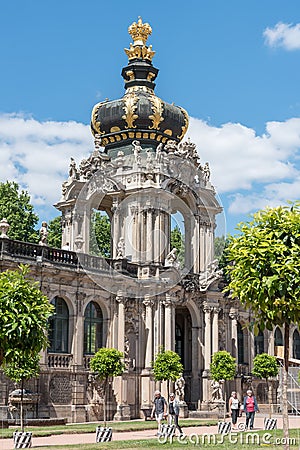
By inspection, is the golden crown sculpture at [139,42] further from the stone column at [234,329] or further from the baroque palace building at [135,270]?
the stone column at [234,329]

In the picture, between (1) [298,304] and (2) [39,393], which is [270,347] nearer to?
(2) [39,393]

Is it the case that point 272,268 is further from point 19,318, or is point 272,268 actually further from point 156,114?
point 156,114

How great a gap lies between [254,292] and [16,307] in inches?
250

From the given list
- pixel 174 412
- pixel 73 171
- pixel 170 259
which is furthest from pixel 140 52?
pixel 174 412

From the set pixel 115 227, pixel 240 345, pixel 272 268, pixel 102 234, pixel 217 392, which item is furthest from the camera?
pixel 102 234

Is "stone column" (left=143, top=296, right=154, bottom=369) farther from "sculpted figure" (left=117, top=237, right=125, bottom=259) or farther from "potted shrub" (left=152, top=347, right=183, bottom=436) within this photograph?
"sculpted figure" (left=117, top=237, right=125, bottom=259)

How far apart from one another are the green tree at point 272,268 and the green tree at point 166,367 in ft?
65.2

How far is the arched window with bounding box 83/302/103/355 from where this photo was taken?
41.6 meters

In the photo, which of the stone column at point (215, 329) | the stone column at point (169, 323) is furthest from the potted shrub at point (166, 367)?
the stone column at point (215, 329)

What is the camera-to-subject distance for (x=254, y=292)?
19750 millimetres

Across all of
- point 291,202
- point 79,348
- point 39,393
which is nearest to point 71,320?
point 79,348

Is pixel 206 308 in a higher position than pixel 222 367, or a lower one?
higher

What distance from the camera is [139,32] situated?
169ft

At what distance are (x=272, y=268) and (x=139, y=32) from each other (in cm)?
3511
